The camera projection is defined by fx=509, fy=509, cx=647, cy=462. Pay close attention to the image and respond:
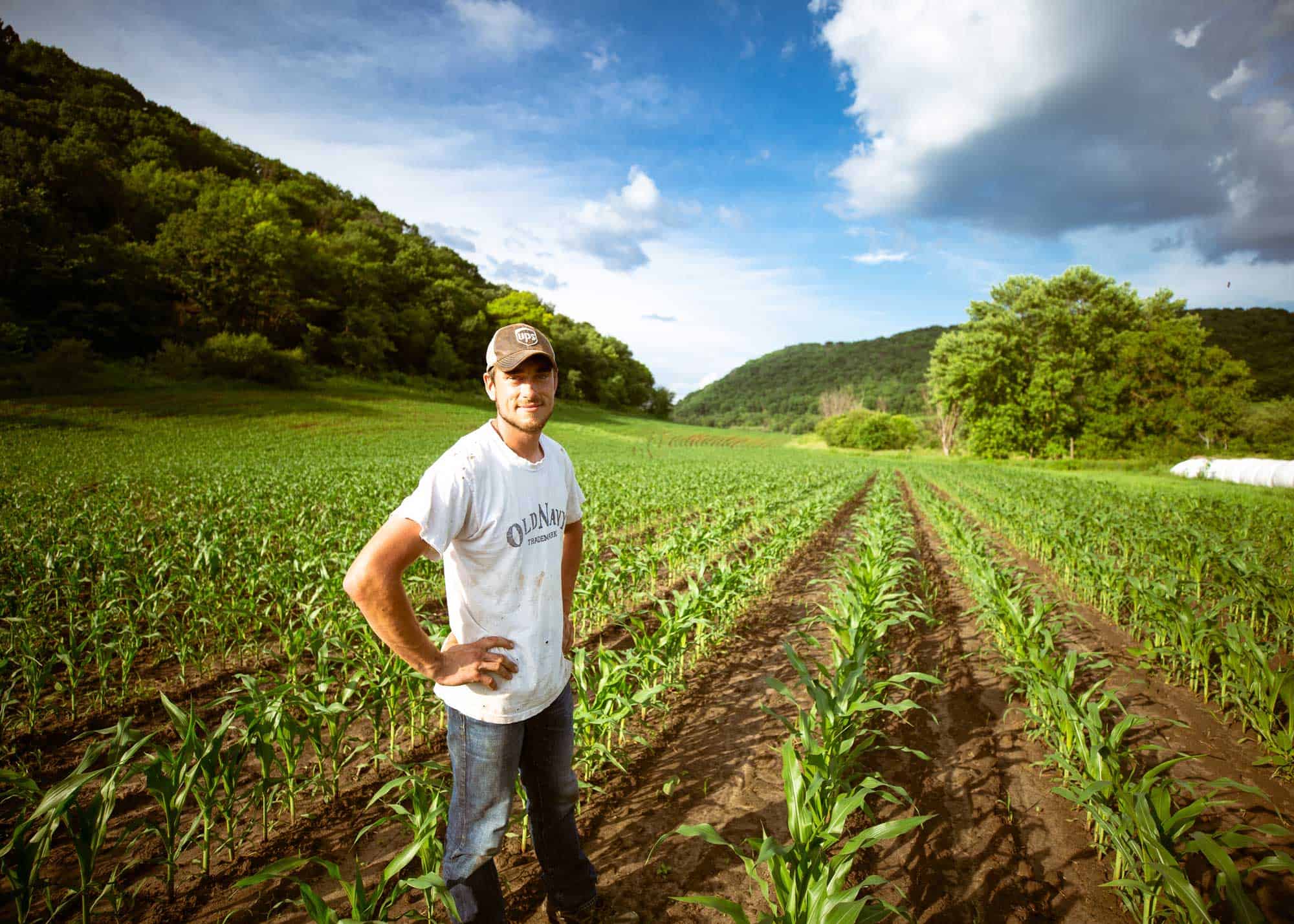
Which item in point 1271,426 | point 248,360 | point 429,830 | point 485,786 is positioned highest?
point 1271,426

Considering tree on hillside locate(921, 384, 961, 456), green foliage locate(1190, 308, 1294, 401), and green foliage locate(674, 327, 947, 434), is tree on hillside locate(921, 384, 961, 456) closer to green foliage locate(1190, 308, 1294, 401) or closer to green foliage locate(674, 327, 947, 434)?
green foliage locate(1190, 308, 1294, 401)

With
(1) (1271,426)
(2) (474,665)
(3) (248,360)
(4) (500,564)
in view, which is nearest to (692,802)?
(2) (474,665)

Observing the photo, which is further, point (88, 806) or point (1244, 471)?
point (1244, 471)

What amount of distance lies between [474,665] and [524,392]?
95 cm

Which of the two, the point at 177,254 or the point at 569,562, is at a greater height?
the point at 177,254

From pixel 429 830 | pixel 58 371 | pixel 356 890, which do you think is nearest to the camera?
pixel 356 890

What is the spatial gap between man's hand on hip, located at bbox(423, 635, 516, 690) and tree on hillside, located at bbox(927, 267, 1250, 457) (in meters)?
44.0

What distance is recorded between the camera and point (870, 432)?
2343 inches

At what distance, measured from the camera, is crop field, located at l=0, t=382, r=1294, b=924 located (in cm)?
221

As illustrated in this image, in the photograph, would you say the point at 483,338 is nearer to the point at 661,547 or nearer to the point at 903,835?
the point at 661,547

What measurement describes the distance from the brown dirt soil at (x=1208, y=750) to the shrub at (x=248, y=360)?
138 ft

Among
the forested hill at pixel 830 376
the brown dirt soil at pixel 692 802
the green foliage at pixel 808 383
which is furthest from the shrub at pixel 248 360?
the green foliage at pixel 808 383

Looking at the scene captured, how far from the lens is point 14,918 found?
216 centimetres

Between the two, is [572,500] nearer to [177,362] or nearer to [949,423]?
[177,362]
